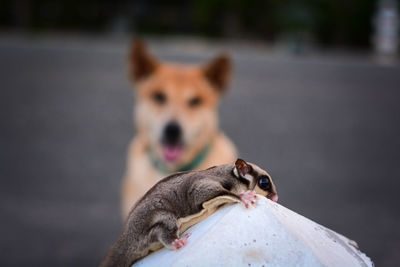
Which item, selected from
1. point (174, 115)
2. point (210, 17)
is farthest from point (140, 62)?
point (210, 17)

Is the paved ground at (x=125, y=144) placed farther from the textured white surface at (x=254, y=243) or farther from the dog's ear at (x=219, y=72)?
the textured white surface at (x=254, y=243)

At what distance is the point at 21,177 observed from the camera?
575 cm

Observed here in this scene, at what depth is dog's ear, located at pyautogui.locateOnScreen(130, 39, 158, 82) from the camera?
3.28 metres

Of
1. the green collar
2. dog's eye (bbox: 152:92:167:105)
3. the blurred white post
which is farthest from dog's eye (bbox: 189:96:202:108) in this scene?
the blurred white post

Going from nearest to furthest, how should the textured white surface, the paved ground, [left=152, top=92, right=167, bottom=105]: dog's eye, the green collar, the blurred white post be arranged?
the textured white surface < the green collar < [left=152, top=92, right=167, bottom=105]: dog's eye < the paved ground < the blurred white post

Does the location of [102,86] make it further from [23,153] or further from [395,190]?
[395,190]

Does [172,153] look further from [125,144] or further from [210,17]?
A: [210,17]

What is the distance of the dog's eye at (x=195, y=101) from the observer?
3.39 m

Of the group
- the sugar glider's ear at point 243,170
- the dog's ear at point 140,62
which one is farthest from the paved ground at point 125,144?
the sugar glider's ear at point 243,170

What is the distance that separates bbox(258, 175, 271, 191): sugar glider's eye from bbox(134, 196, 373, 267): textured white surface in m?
0.03

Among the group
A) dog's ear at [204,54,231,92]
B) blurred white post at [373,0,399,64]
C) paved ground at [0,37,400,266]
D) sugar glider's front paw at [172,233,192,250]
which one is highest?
sugar glider's front paw at [172,233,192,250]

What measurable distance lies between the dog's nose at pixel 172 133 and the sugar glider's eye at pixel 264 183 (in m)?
2.29

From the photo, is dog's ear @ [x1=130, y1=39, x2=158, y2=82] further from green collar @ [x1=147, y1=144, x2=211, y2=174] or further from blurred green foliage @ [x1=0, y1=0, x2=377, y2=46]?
blurred green foliage @ [x1=0, y1=0, x2=377, y2=46]

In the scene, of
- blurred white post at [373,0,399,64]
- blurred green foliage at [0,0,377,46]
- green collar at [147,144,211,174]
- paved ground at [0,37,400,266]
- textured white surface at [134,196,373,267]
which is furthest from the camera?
blurred green foliage at [0,0,377,46]
